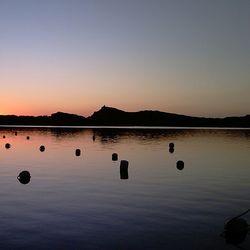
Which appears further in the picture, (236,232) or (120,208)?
(120,208)

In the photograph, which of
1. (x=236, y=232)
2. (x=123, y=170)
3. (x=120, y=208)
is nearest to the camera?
(x=236, y=232)

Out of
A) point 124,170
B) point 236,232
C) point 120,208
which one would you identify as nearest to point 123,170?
point 124,170

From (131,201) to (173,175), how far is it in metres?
16.2

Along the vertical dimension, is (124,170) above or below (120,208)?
above

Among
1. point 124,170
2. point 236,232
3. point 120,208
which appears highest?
point 124,170

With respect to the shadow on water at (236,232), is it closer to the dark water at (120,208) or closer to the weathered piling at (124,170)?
the dark water at (120,208)

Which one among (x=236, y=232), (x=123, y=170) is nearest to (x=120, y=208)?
(x=236, y=232)

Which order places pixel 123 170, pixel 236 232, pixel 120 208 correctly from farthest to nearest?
pixel 123 170 → pixel 120 208 → pixel 236 232

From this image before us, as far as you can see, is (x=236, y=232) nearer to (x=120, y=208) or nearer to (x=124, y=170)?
(x=120, y=208)

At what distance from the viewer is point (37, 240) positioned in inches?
724

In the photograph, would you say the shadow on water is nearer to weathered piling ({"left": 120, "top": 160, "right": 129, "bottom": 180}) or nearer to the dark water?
the dark water

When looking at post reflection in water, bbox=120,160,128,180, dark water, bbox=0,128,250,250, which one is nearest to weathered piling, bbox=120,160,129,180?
post reflection in water, bbox=120,160,128,180

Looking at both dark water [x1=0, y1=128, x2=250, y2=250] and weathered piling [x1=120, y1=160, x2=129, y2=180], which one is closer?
dark water [x1=0, y1=128, x2=250, y2=250]

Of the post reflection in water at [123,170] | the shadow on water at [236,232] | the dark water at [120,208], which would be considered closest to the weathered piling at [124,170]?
the post reflection in water at [123,170]
